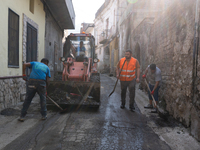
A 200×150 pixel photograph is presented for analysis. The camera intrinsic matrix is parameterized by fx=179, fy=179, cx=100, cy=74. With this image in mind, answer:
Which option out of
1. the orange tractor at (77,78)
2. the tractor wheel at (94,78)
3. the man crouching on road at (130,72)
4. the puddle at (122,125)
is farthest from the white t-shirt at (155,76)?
the tractor wheel at (94,78)

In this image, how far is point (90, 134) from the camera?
3.39 meters

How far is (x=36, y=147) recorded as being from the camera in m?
2.82

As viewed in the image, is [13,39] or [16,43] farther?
[16,43]

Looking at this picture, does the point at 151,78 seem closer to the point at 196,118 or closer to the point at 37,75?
the point at 196,118

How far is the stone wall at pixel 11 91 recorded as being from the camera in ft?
17.0

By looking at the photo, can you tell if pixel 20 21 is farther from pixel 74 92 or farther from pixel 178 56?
pixel 178 56

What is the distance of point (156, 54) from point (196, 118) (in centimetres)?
373

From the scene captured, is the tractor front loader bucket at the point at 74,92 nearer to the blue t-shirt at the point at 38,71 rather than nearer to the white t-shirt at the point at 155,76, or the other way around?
the blue t-shirt at the point at 38,71

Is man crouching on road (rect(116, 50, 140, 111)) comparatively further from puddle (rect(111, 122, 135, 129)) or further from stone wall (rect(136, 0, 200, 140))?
puddle (rect(111, 122, 135, 129))

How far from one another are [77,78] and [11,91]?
225 cm

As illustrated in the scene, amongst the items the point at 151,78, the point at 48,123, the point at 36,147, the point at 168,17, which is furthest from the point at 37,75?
the point at 168,17

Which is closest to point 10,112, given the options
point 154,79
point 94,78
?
point 94,78

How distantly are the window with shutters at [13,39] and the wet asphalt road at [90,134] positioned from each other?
256 cm

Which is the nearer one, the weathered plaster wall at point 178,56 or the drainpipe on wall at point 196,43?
the drainpipe on wall at point 196,43
